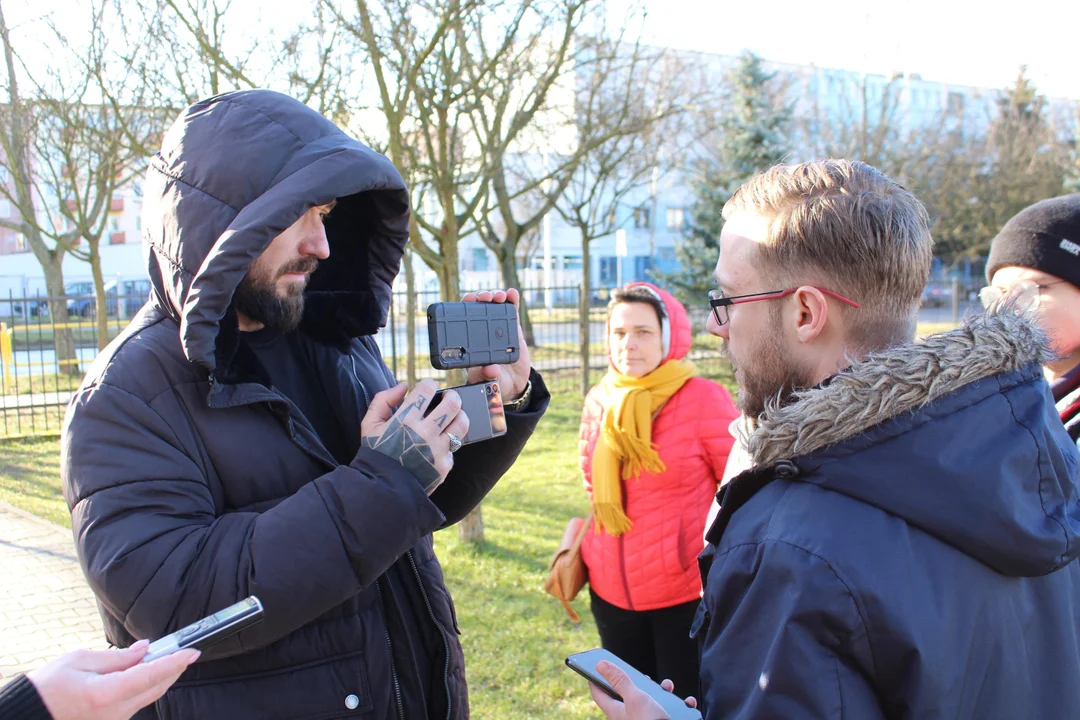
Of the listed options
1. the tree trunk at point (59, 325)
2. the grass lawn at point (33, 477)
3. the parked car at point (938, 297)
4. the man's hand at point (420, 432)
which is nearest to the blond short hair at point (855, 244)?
the man's hand at point (420, 432)

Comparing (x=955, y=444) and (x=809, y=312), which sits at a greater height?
(x=809, y=312)

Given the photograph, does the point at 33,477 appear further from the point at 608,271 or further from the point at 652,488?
the point at 608,271

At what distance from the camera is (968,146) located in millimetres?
25719

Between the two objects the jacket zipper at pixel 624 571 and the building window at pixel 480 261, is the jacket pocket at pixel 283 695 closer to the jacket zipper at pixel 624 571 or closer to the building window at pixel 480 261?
the jacket zipper at pixel 624 571

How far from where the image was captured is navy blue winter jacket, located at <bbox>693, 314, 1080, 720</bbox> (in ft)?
4.00

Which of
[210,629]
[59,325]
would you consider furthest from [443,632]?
[59,325]

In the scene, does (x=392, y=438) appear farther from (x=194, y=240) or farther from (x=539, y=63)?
(x=539, y=63)

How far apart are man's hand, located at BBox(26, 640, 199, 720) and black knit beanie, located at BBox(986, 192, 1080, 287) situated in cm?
302

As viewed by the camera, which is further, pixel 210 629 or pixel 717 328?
pixel 717 328

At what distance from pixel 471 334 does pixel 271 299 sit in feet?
1.66

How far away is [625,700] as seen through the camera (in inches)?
60.2

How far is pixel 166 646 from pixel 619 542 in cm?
225

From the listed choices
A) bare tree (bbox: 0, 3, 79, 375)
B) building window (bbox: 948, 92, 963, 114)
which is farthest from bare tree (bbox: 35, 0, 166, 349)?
building window (bbox: 948, 92, 963, 114)

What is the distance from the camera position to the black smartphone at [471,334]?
6.68ft
